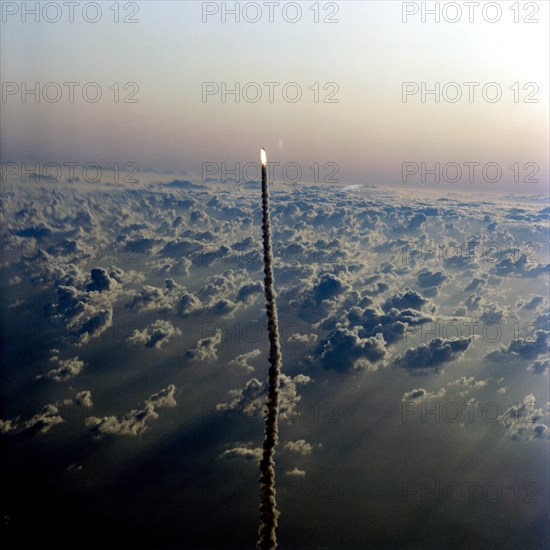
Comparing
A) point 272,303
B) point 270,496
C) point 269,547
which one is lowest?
point 269,547

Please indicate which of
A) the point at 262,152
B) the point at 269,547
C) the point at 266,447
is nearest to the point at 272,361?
the point at 266,447

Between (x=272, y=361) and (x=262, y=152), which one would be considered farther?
(x=272, y=361)

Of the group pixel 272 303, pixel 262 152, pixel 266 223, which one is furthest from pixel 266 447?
pixel 262 152

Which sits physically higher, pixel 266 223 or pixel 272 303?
pixel 266 223

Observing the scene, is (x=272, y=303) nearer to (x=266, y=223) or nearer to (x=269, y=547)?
(x=266, y=223)

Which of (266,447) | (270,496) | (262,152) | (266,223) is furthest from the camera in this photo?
(270,496)

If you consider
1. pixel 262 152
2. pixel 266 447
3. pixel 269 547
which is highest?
pixel 262 152

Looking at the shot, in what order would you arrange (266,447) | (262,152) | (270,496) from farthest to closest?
(270,496), (266,447), (262,152)

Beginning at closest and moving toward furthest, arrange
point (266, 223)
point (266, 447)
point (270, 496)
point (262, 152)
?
point (262, 152)
point (266, 223)
point (266, 447)
point (270, 496)

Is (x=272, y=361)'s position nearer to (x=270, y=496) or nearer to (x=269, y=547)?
(x=270, y=496)
